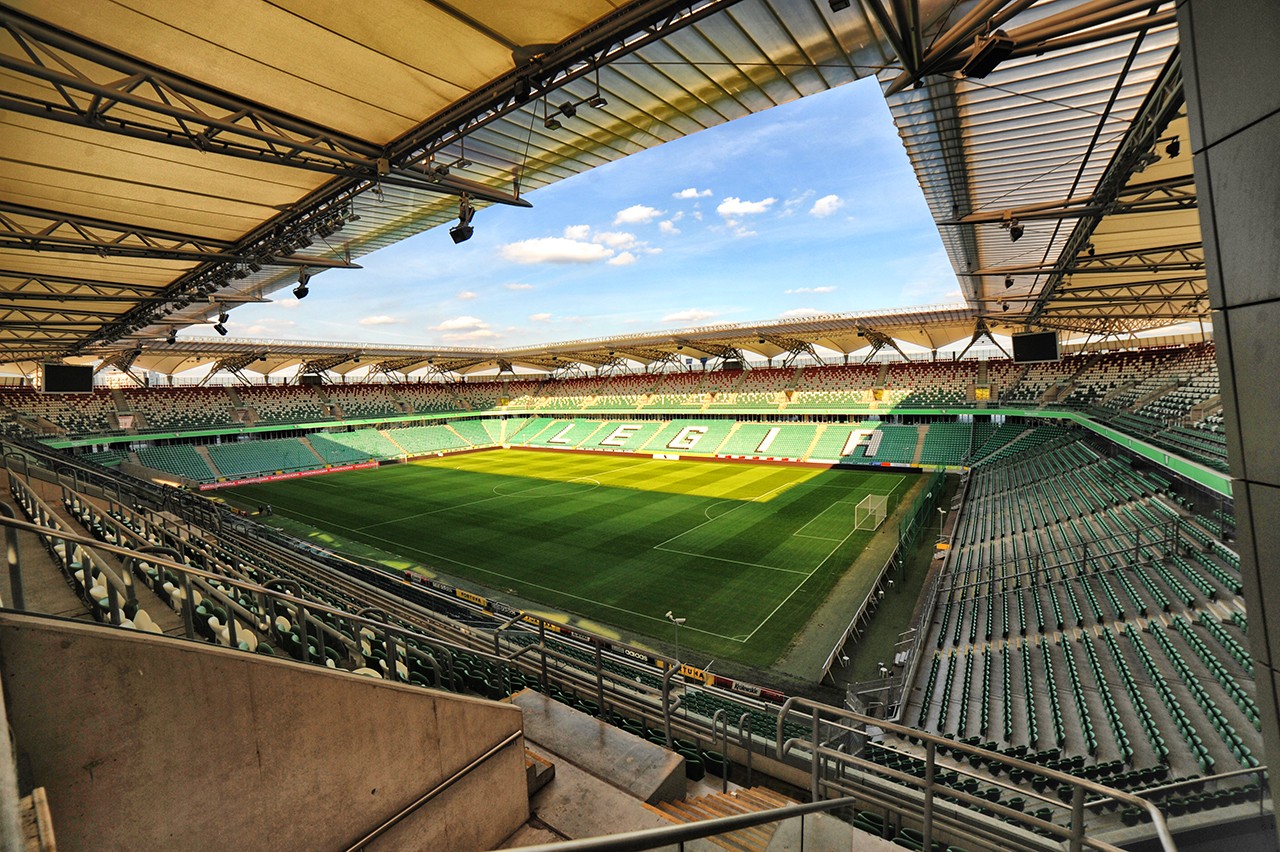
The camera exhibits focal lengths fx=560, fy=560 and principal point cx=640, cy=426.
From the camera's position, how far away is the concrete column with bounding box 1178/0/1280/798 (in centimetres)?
255

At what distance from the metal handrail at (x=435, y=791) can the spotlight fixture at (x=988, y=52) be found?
8.21m

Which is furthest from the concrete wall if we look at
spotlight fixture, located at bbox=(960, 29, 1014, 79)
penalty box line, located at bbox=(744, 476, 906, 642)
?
penalty box line, located at bbox=(744, 476, 906, 642)

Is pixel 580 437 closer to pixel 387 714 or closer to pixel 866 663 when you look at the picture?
pixel 866 663

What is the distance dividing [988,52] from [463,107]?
6.99m

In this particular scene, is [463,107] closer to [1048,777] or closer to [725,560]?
[1048,777]

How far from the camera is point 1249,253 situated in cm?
268

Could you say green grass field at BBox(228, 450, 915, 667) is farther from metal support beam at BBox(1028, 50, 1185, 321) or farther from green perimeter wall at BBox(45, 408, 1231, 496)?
metal support beam at BBox(1028, 50, 1185, 321)

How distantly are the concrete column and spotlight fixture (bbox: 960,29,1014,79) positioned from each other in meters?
3.78

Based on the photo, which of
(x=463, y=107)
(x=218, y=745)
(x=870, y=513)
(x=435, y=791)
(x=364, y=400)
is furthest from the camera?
(x=364, y=400)

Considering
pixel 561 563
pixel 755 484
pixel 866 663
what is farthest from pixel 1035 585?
pixel 755 484

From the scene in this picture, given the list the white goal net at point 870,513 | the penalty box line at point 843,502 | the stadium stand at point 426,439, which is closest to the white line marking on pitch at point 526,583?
the penalty box line at point 843,502

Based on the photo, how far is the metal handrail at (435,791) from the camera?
11.4 feet

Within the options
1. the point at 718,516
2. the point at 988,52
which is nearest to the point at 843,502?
the point at 718,516

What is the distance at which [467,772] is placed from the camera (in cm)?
407
